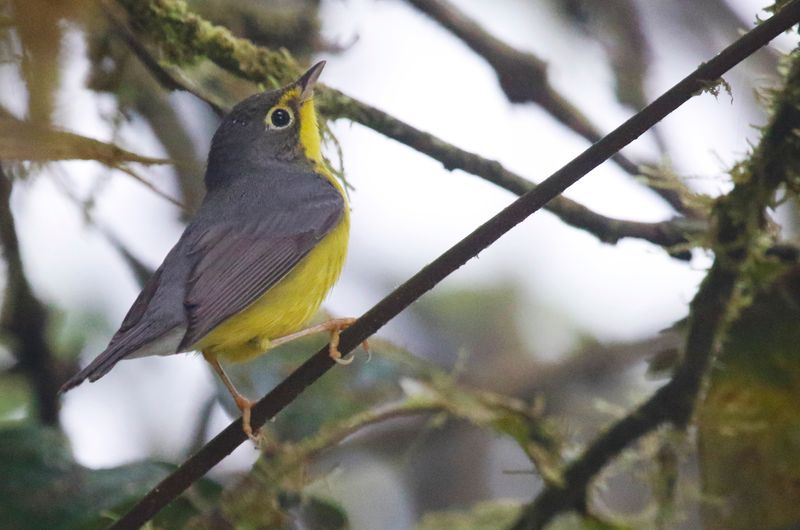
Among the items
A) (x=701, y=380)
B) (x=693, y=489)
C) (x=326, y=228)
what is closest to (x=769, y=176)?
(x=701, y=380)

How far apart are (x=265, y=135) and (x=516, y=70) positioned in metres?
0.98

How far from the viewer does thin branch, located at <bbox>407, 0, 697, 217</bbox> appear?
3.83m

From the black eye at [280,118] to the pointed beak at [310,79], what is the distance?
23 cm

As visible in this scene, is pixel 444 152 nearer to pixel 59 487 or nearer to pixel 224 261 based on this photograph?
pixel 224 261

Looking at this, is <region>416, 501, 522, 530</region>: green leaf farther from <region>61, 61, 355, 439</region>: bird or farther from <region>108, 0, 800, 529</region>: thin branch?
<region>108, 0, 800, 529</region>: thin branch

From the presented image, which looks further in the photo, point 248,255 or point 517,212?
point 248,255

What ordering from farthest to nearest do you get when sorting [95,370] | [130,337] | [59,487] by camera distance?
[59,487]
[130,337]
[95,370]

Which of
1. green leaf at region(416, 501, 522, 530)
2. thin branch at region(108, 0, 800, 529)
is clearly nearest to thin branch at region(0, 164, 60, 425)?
green leaf at region(416, 501, 522, 530)

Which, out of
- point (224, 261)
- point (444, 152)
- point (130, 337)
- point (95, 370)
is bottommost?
point (95, 370)

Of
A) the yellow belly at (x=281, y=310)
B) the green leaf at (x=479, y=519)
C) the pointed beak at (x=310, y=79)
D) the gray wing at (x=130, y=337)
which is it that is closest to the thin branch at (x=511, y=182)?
the pointed beak at (x=310, y=79)

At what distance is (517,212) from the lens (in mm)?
2146

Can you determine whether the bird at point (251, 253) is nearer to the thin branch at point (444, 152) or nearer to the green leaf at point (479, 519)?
the thin branch at point (444, 152)

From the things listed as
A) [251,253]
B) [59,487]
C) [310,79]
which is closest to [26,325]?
[59,487]

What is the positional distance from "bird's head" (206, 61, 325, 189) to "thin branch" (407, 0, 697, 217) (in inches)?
22.0
